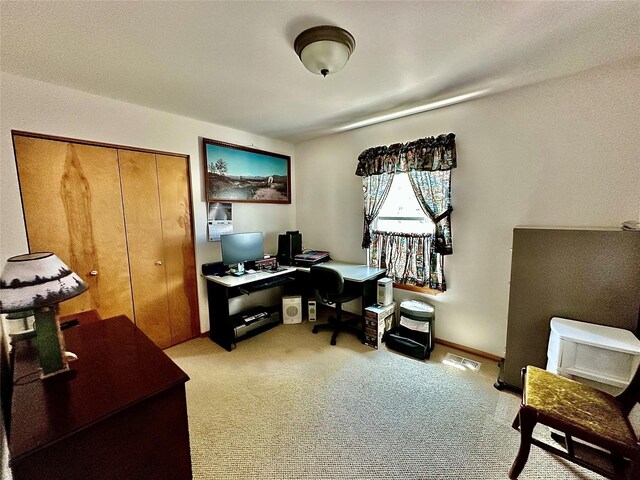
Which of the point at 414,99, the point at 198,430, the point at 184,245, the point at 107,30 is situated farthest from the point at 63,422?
the point at 414,99

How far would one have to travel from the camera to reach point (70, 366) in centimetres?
111

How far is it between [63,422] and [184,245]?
2171 mm

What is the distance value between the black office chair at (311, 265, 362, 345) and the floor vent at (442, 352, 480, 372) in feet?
3.03

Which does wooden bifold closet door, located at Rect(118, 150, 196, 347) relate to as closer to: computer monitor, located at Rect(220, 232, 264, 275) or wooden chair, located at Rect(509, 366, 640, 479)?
computer monitor, located at Rect(220, 232, 264, 275)

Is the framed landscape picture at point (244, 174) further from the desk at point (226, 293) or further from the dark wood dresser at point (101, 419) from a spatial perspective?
the dark wood dresser at point (101, 419)

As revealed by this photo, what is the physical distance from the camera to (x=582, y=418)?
1262 mm

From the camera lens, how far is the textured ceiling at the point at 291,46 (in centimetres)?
128

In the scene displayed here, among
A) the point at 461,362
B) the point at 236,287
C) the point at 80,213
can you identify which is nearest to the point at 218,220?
the point at 236,287

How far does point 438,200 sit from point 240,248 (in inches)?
87.8

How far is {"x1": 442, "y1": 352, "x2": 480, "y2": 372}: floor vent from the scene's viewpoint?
2371mm

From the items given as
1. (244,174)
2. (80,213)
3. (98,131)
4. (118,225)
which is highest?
(98,131)

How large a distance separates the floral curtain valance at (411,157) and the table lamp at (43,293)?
107 inches

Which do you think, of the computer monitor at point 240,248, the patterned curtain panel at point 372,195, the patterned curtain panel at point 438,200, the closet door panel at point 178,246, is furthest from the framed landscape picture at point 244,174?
the patterned curtain panel at point 438,200

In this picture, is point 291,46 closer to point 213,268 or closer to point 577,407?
point 213,268
